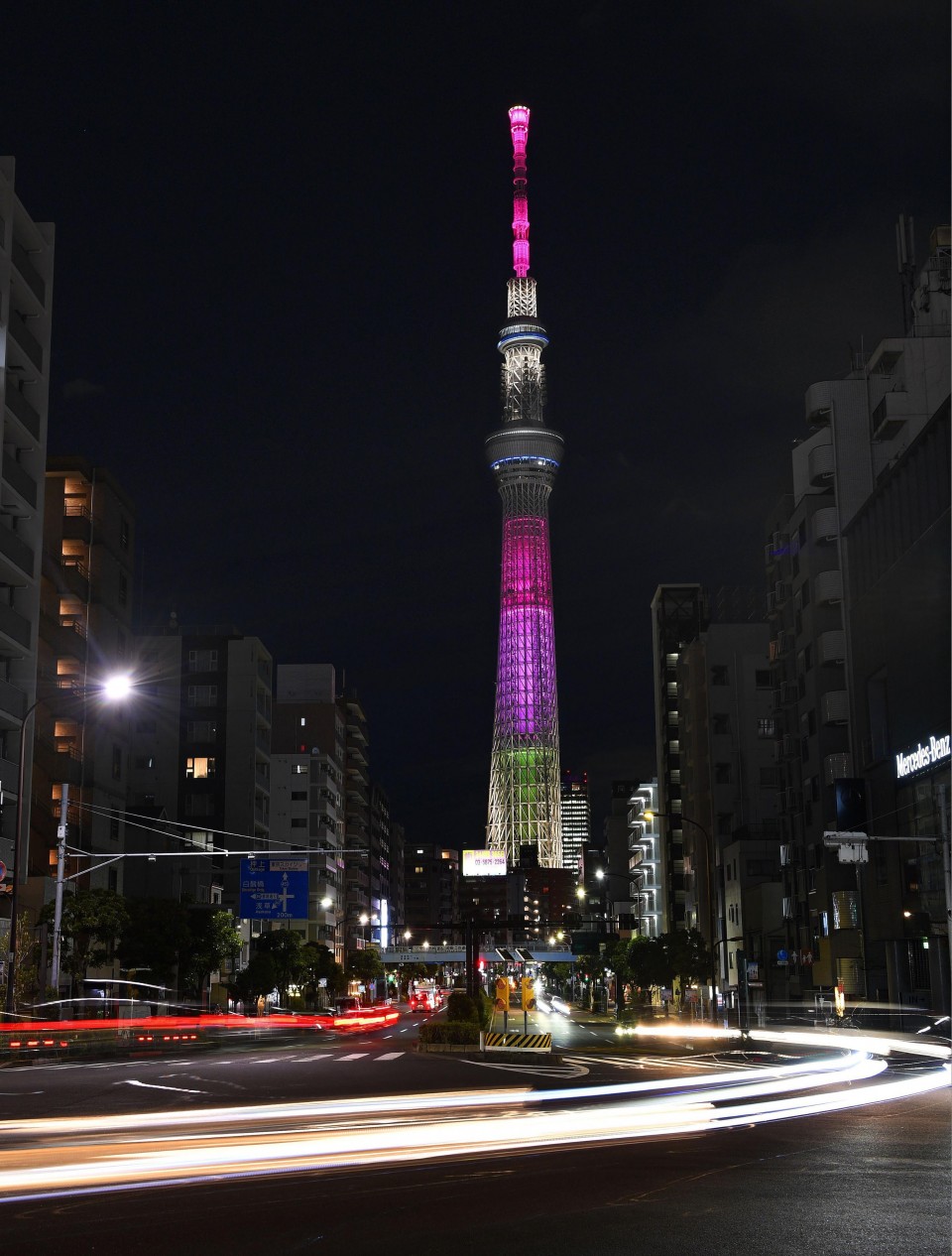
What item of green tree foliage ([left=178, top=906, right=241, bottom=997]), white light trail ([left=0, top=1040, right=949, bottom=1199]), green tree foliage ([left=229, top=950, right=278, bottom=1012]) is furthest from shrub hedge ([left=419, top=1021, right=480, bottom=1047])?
green tree foliage ([left=229, top=950, right=278, bottom=1012])

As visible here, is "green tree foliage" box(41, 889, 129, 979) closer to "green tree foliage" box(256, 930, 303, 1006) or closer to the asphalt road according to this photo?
"green tree foliage" box(256, 930, 303, 1006)

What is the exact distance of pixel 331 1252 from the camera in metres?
10.9

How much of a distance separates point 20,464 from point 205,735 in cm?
5233

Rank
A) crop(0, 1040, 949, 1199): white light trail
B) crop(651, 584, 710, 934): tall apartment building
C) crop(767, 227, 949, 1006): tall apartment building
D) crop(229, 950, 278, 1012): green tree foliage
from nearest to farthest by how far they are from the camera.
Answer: crop(0, 1040, 949, 1199): white light trail
crop(767, 227, 949, 1006): tall apartment building
crop(229, 950, 278, 1012): green tree foliage
crop(651, 584, 710, 934): tall apartment building

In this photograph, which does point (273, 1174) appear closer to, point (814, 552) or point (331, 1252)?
point (331, 1252)

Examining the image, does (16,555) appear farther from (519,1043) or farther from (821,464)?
(821,464)

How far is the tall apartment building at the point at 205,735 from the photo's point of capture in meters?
115

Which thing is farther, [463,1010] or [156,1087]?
[463,1010]

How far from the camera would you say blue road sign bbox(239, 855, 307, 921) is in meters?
69.6

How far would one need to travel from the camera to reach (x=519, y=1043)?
139 feet

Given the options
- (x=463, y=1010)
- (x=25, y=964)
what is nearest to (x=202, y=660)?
(x=25, y=964)

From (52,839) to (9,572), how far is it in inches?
610

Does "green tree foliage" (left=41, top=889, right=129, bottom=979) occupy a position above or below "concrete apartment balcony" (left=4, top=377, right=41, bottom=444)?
below

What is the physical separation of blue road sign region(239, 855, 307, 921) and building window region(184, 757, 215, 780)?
46.2m
